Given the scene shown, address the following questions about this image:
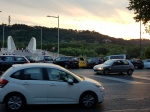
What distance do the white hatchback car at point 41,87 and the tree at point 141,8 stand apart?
88.6 feet

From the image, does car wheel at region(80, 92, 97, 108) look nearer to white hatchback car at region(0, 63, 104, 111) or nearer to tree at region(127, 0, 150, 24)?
white hatchback car at region(0, 63, 104, 111)

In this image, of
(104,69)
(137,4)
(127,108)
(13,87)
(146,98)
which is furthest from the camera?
(137,4)

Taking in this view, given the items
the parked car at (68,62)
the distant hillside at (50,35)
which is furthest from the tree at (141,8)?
the distant hillside at (50,35)

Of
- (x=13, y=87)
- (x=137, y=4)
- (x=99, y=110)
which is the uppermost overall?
(x=137, y=4)

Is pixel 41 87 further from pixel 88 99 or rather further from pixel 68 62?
pixel 68 62

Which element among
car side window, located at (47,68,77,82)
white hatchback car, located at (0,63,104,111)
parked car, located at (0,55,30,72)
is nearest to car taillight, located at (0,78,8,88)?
white hatchback car, located at (0,63,104,111)

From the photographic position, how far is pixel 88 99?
1125 cm

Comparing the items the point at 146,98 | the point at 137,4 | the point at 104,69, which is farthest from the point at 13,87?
the point at 137,4

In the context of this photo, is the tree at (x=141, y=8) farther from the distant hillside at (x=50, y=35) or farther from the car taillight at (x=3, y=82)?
the distant hillside at (x=50, y=35)

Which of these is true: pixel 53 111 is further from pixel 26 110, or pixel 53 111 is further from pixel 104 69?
pixel 104 69

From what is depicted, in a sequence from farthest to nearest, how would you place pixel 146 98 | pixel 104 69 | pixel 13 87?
pixel 104 69, pixel 146 98, pixel 13 87

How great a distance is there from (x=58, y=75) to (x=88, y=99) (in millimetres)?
1335

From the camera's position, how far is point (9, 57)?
93.5ft

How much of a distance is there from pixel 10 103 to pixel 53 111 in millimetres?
1374
